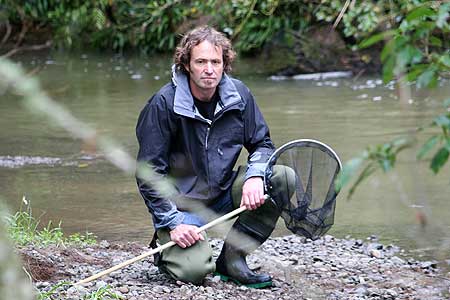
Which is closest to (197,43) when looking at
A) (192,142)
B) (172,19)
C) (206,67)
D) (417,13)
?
A: (206,67)

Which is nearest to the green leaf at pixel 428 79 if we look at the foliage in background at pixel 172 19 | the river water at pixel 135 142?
the river water at pixel 135 142

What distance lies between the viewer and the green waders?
4242 millimetres

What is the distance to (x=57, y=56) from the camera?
57.4 feet

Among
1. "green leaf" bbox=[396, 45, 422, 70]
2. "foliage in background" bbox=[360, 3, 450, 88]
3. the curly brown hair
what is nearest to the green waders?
the curly brown hair

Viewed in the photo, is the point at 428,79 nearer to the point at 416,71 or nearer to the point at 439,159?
the point at 416,71

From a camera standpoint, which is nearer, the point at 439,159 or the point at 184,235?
the point at 439,159

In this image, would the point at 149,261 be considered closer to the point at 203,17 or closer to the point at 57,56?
the point at 203,17

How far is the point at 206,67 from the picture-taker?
14.2ft

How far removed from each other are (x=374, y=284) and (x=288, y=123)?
539cm

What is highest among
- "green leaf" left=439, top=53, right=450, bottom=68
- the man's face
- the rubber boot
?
"green leaf" left=439, top=53, right=450, bottom=68

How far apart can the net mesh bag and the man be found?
63 millimetres

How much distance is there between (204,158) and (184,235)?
390 millimetres

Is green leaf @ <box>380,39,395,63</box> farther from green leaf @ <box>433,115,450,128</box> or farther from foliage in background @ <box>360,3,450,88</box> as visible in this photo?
green leaf @ <box>433,115,450,128</box>

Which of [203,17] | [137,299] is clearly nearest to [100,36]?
[203,17]
